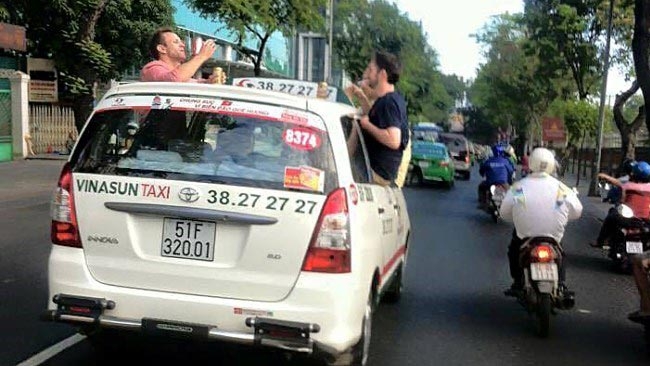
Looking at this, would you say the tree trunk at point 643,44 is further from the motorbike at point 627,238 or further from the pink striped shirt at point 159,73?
the pink striped shirt at point 159,73

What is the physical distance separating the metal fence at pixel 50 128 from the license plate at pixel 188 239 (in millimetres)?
25680

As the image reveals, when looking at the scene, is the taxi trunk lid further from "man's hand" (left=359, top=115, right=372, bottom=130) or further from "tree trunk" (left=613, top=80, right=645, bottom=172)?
"tree trunk" (left=613, top=80, right=645, bottom=172)

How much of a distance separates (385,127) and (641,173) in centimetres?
551

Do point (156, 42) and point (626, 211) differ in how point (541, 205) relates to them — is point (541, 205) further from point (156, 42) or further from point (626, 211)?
point (626, 211)

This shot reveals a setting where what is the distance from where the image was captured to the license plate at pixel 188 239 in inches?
171

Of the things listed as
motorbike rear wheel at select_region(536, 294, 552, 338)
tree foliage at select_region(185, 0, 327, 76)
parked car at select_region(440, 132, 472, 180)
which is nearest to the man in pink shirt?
motorbike rear wheel at select_region(536, 294, 552, 338)

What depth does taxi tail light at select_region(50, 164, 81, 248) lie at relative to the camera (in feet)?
14.8

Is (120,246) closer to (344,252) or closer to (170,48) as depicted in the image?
(344,252)

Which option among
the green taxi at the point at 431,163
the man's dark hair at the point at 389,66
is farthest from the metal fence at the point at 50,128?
the man's dark hair at the point at 389,66

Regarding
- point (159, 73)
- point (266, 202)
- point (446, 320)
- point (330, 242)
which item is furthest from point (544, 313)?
point (159, 73)

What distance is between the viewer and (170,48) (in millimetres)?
6344

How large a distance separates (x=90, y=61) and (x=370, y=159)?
1791 cm

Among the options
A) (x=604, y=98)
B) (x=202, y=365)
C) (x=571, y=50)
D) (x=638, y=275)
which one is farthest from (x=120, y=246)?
(x=571, y=50)

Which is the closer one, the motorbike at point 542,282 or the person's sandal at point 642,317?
the person's sandal at point 642,317
